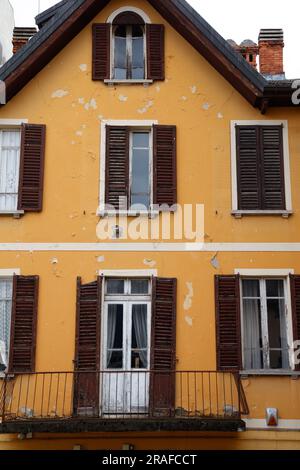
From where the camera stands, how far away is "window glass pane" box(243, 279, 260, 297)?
1486 centimetres

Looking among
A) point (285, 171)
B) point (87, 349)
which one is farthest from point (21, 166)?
point (285, 171)

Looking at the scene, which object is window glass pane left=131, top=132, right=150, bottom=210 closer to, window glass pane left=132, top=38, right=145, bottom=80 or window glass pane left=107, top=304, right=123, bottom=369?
window glass pane left=132, top=38, right=145, bottom=80

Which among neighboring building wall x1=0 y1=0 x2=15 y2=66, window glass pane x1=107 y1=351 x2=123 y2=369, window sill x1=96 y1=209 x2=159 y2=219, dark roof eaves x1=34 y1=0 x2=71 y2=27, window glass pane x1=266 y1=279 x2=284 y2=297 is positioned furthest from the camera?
neighboring building wall x1=0 y1=0 x2=15 y2=66

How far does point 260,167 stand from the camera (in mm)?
15445

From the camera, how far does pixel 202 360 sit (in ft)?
46.6

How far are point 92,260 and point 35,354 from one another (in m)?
2.31

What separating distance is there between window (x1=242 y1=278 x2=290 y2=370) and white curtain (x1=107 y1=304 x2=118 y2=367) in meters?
2.76

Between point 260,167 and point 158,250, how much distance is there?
9.93 ft

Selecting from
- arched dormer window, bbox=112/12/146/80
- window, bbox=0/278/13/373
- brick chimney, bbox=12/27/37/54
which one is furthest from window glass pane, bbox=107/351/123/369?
brick chimney, bbox=12/27/37/54

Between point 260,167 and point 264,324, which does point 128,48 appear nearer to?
point 260,167

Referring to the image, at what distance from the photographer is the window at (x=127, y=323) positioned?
14391 millimetres

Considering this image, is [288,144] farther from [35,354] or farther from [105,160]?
[35,354]

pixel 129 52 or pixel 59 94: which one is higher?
pixel 129 52
